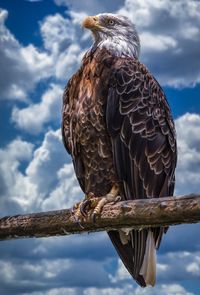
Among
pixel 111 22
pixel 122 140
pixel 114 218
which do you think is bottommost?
pixel 114 218

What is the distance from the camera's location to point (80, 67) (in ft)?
20.6

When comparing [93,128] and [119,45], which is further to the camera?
[119,45]

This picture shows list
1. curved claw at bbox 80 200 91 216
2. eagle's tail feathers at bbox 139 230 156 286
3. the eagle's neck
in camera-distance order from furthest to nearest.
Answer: the eagle's neck, eagle's tail feathers at bbox 139 230 156 286, curved claw at bbox 80 200 91 216

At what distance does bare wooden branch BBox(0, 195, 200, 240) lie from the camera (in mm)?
4516

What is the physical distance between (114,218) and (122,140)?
35.3 inches

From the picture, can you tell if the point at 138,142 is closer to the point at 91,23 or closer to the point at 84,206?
the point at 84,206

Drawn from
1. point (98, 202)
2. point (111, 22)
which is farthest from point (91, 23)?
point (98, 202)

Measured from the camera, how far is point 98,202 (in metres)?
5.50

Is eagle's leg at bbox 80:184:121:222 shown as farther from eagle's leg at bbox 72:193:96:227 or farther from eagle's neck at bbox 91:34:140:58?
eagle's neck at bbox 91:34:140:58

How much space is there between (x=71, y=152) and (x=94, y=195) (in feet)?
1.74

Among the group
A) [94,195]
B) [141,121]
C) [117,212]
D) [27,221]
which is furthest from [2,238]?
[141,121]

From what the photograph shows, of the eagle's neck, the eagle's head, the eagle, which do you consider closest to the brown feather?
the eagle

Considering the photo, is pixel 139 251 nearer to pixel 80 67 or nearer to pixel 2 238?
pixel 2 238

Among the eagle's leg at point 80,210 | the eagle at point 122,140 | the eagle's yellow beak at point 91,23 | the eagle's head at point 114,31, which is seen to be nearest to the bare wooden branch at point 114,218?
the eagle's leg at point 80,210
